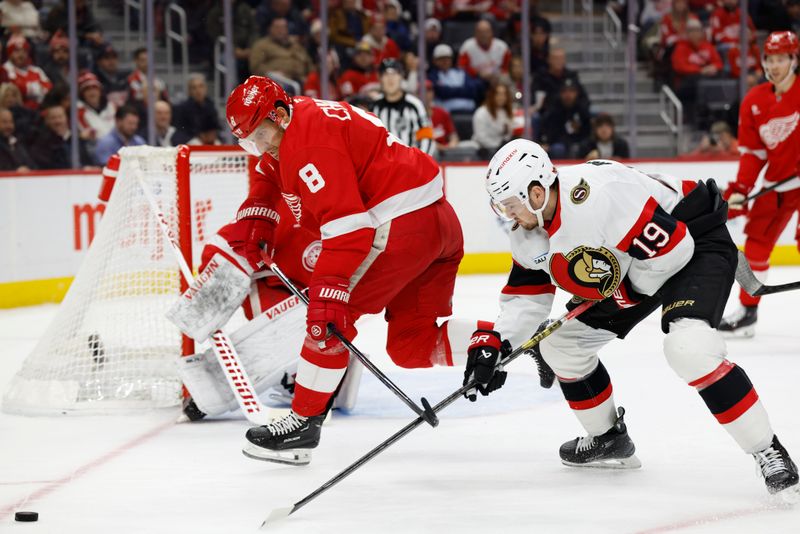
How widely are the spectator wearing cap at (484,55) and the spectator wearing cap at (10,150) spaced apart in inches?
122

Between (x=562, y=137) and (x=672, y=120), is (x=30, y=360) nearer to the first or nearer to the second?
(x=562, y=137)

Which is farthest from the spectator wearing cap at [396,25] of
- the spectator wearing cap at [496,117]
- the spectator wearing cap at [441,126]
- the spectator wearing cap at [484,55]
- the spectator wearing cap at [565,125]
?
the spectator wearing cap at [565,125]

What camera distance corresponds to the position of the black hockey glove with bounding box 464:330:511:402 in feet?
8.96

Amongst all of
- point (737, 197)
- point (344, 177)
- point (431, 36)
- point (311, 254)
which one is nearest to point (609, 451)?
point (344, 177)

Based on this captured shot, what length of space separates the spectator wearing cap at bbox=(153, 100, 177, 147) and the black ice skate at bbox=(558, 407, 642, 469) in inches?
189

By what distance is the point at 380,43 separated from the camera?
8.25 m

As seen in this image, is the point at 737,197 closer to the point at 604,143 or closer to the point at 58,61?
the point at 604,143

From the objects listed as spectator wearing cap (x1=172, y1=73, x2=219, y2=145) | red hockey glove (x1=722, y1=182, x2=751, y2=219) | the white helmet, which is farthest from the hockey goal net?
spectator wearing cap (x1=172, y1=73, x2=219, y2=145)

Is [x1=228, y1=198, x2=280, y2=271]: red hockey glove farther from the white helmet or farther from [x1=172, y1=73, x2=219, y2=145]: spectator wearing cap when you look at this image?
[x1=172, y1=73, x2=219, y2=145]: spectator wearing cap

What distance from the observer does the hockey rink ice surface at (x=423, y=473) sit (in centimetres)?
263

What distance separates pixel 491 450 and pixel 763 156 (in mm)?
2555

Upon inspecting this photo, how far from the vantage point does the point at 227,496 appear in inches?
113

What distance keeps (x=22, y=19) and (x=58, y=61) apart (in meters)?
0.32

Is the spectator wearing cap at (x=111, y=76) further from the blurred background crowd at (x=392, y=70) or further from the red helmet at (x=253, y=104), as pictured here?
the red helmet at (x=253, y=104)
